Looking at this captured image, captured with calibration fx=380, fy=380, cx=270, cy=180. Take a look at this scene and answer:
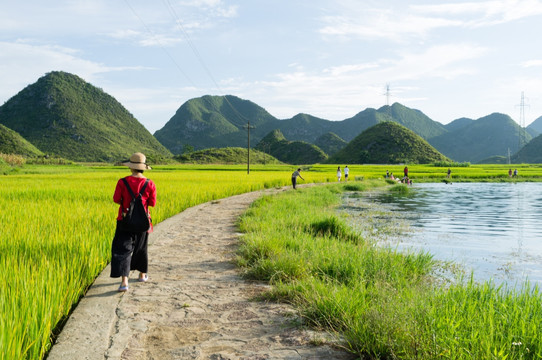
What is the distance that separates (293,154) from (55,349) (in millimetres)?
159797

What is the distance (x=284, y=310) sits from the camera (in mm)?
4199

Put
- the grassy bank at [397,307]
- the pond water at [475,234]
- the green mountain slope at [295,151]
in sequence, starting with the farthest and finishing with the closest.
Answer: the green mountain slope at [295,151]
the pond water at [475,234]
the grassy bank at [397,307]

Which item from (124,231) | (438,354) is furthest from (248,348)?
(124,231)

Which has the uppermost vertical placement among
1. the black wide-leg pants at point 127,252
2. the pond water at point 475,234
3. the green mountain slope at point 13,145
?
the green mountain slope at point 13,145

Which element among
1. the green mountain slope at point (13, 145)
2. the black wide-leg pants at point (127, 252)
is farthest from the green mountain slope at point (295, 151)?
the black wide-leg pants at point (127, 252)

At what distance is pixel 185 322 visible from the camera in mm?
3893

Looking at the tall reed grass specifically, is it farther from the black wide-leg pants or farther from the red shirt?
the red shirt

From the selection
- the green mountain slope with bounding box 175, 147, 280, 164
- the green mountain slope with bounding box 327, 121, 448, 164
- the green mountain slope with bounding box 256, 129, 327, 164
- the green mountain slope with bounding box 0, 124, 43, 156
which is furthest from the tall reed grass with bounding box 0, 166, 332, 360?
the green mountain slope with bounding box 256, 129, 327, 164

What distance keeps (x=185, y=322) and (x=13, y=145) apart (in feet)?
315

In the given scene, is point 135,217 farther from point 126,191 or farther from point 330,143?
point 330,143

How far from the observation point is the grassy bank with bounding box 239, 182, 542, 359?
9.37 feet

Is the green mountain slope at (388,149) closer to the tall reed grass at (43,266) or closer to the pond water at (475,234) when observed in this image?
the pond water at (475,234)

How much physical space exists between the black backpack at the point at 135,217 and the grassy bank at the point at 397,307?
1.68 m

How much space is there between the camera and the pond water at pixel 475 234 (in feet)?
25.8
